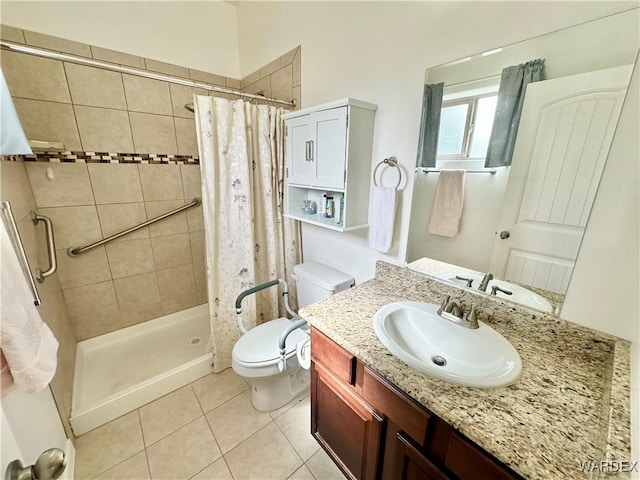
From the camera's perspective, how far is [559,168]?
33.6 inches

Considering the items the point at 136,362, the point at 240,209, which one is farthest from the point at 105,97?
the point at 136,362

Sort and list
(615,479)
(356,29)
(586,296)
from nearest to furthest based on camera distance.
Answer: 1. (615,479)
2. (586,296)
3. (356,29)

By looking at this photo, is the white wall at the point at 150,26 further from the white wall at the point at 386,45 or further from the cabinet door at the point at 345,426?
the cabinet door at the point at 345,426

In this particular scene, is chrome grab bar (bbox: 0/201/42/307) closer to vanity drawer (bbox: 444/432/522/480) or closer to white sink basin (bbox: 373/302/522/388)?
white sink basin (bbox: 373/302/522/388)

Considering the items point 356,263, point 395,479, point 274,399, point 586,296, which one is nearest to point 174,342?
point 274,399

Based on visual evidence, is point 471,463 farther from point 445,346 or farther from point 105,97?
point 105,97

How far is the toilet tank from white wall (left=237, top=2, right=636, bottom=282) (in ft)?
0.24

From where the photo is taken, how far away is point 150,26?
1.85 meters

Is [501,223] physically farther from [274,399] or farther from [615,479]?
[274,399]

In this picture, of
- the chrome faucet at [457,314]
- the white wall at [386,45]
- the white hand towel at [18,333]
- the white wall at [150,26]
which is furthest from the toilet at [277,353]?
the white wall at [150,26]

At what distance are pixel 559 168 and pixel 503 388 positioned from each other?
73 centimetres

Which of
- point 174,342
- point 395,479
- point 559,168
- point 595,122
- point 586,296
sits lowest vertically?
point 174,342

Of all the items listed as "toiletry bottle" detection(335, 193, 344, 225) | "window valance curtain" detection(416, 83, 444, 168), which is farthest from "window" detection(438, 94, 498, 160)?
"toiletry bottle" detection(335, 193, 344, 225)

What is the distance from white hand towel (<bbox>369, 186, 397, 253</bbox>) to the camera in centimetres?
128
